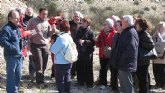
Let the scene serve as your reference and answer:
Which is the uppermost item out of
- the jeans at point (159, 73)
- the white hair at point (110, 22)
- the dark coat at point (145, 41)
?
the white hair at point (110, 22)

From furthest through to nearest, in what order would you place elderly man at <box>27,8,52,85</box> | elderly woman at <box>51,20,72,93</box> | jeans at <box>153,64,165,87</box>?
jeans at <box>153,64,165,87</box> < elderly man at <box>27,8,52,85</box> < elderly woman at <box>51,20,72,93</box>

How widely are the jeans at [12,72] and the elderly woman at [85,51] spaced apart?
2.06 m

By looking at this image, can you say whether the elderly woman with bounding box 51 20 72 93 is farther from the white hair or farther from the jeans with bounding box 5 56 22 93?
the white hair

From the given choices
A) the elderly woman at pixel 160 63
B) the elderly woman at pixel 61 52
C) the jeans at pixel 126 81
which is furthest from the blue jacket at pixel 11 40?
the elderly woman at pixel 160 63

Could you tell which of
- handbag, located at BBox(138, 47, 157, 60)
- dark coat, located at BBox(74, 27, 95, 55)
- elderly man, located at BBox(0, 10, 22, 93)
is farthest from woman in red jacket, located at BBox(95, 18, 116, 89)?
elderly man, located at BBox(0, 10, 22, 93)

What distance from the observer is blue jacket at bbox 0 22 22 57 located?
848 cm

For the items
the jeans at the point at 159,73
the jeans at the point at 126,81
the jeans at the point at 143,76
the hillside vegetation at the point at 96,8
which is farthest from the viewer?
the hillside vegetation at the point at 96,8

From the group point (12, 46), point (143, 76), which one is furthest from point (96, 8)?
point (12, 46)

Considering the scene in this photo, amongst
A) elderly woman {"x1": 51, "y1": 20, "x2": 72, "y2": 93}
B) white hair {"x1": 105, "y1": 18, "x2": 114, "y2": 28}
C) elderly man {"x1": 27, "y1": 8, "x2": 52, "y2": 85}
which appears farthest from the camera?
elderly man {"x1": 27, "y1": 8, "x2": 52, "y2": 85}

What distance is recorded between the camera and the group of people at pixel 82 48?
8516 mm

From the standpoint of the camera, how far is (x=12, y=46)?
8562mm

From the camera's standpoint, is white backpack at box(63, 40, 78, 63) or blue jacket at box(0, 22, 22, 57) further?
white backpack at box(63, 40, 78, 63)

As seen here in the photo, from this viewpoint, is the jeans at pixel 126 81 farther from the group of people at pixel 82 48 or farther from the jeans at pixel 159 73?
the jeans at pixel 159 73

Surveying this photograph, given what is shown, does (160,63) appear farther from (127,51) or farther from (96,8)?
(96,8)
